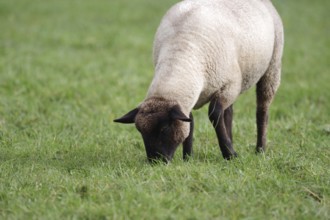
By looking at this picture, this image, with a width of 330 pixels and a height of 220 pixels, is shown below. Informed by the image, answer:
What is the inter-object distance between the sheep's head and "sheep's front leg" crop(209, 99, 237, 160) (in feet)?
1.28

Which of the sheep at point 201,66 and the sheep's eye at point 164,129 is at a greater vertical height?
the sheep at point 201,66

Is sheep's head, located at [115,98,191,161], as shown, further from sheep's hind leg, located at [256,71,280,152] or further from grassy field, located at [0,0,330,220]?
sheep's hind leg, located at [256,71,280,152]

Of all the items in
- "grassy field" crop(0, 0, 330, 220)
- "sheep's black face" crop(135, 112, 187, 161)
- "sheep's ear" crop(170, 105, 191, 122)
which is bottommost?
"grassy field" crop(0, 0, 330, 220)

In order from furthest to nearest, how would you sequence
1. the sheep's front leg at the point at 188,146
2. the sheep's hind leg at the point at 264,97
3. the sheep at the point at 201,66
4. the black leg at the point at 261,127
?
the sheep's hind leg at the point at 264,97
the black leg at the point at 261,127
the sheep's front leg at the point at 188,146
the sheep at the point at 201,66

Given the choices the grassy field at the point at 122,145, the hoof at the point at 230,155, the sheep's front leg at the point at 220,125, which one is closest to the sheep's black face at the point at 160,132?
the grassy field at the point at 122,145

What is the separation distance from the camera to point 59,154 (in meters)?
6.07

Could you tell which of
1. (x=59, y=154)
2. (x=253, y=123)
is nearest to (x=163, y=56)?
(x=59, y=154)

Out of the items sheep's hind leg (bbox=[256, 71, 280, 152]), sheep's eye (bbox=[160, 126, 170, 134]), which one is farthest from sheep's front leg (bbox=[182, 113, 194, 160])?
Result: sheep's hind leg (bbox=[256, 71, 280, 152])

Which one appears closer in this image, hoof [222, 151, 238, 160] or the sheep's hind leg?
hoof [222, 151, 238, 160]

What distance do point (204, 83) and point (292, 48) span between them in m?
8.32

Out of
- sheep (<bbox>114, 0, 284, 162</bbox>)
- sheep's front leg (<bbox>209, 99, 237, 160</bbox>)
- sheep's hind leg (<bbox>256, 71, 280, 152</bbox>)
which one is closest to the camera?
sheep (<bbox>114, 0, 284, 162</bbox>)

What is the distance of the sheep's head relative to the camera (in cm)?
506

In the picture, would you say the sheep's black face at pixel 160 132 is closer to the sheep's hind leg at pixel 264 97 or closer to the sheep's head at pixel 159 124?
the sheep's head at pixel 159 124

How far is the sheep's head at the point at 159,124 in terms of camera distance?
5.06 meters
